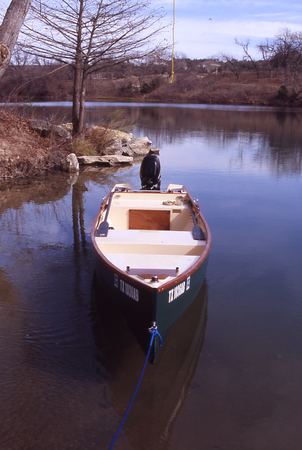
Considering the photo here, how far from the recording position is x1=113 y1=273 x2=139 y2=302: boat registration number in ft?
19.5

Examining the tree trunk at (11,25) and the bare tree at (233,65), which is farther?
the bare tree at (233,65)

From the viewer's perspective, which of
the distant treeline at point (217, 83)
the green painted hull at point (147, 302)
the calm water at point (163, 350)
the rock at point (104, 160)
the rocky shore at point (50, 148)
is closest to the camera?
the calm water at point (163, 350)

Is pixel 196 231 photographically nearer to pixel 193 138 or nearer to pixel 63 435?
pixel 63 435

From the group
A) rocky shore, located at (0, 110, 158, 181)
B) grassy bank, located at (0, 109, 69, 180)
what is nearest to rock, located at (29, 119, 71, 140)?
rocky shore, located at (0, 110, 158, 181)

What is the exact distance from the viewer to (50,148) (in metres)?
18.9

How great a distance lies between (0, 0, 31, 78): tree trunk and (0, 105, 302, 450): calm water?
3.52 metres

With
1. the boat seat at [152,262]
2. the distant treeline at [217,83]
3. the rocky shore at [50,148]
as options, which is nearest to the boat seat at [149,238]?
the boat seat at [152,262]

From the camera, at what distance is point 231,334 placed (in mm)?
7062

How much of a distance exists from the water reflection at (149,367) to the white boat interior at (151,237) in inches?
26.8

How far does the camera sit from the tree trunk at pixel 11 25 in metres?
6.66

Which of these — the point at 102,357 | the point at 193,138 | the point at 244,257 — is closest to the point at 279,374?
the point at 102,357

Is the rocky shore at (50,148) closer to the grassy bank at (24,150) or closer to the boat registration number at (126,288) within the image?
the grassy bank at (24,150)

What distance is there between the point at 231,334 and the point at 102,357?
1.84 metres

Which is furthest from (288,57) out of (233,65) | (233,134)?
(233,134)
